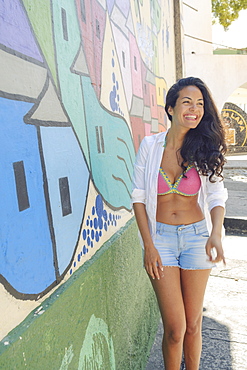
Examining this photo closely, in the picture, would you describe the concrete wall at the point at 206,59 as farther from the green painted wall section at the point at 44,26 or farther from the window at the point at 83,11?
the green painted wall section at the point at 44,26

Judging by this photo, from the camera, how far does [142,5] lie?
3691mm

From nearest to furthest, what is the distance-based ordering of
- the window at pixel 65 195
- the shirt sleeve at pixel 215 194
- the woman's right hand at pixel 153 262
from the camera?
the window at pixel 65 195 → the woman's right hand at pixel 153 262 → the shirt sleeve at pixel 215 194

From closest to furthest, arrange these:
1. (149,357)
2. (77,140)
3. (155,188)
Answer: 1. (77,140)
2. (155,188)
3. (149,357)

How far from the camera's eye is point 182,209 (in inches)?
90.4

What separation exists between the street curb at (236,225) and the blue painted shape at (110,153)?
453 cm

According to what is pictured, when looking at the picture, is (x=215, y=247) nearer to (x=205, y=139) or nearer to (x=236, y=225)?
(x=205, y=139)

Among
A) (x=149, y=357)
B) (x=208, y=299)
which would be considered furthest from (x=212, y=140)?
(x=208, y=299)

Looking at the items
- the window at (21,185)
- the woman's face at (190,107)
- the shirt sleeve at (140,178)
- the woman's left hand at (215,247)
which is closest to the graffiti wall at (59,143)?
the window at (21,185)

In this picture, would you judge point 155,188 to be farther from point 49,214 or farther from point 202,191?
point 49,214

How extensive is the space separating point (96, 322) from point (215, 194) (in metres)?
1.00

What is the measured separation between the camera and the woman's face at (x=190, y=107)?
2.29 metres

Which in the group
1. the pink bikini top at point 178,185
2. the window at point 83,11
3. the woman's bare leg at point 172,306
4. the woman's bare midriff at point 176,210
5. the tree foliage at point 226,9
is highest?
the tree foliage at point 226,9

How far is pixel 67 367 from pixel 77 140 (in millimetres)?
1044

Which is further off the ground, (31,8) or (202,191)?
(31,8)
